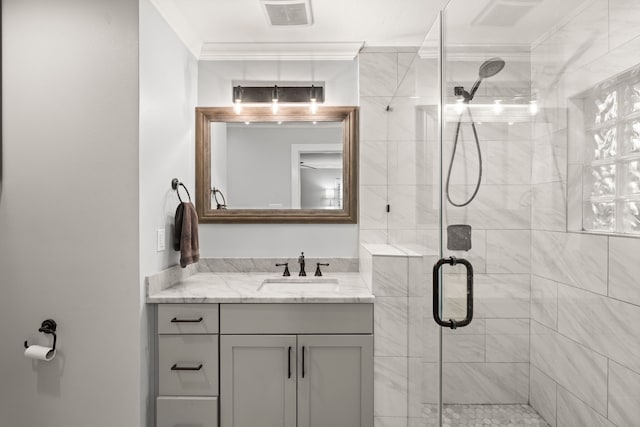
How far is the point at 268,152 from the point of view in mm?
2598

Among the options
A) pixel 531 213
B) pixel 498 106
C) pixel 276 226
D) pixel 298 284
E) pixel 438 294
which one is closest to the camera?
pixel 531 213

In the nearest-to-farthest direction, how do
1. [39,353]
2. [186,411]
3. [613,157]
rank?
[613,157] → [39,353] → [186,411]

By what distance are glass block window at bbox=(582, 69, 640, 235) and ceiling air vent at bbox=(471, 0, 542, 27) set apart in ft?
1.09

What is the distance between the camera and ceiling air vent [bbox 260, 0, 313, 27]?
200 centimetres

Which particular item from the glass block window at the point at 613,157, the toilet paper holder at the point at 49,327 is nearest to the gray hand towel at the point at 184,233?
the toilet paper holder at the point at 49,327

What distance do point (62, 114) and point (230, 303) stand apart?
1222 millimetres

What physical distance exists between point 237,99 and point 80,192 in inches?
46.3

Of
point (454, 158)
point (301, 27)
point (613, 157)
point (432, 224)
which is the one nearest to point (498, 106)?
point (454, 158)

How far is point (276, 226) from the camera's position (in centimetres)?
261

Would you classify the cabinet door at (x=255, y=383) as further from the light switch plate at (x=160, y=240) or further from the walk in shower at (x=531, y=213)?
the walk in shower at (x=531, y=213)

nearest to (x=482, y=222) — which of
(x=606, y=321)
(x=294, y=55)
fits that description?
(x=606, y=321)

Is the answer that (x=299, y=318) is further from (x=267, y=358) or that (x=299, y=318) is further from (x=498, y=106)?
(x=498, y=106)

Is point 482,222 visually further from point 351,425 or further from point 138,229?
point 138,229

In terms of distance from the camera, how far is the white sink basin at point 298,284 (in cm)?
219
